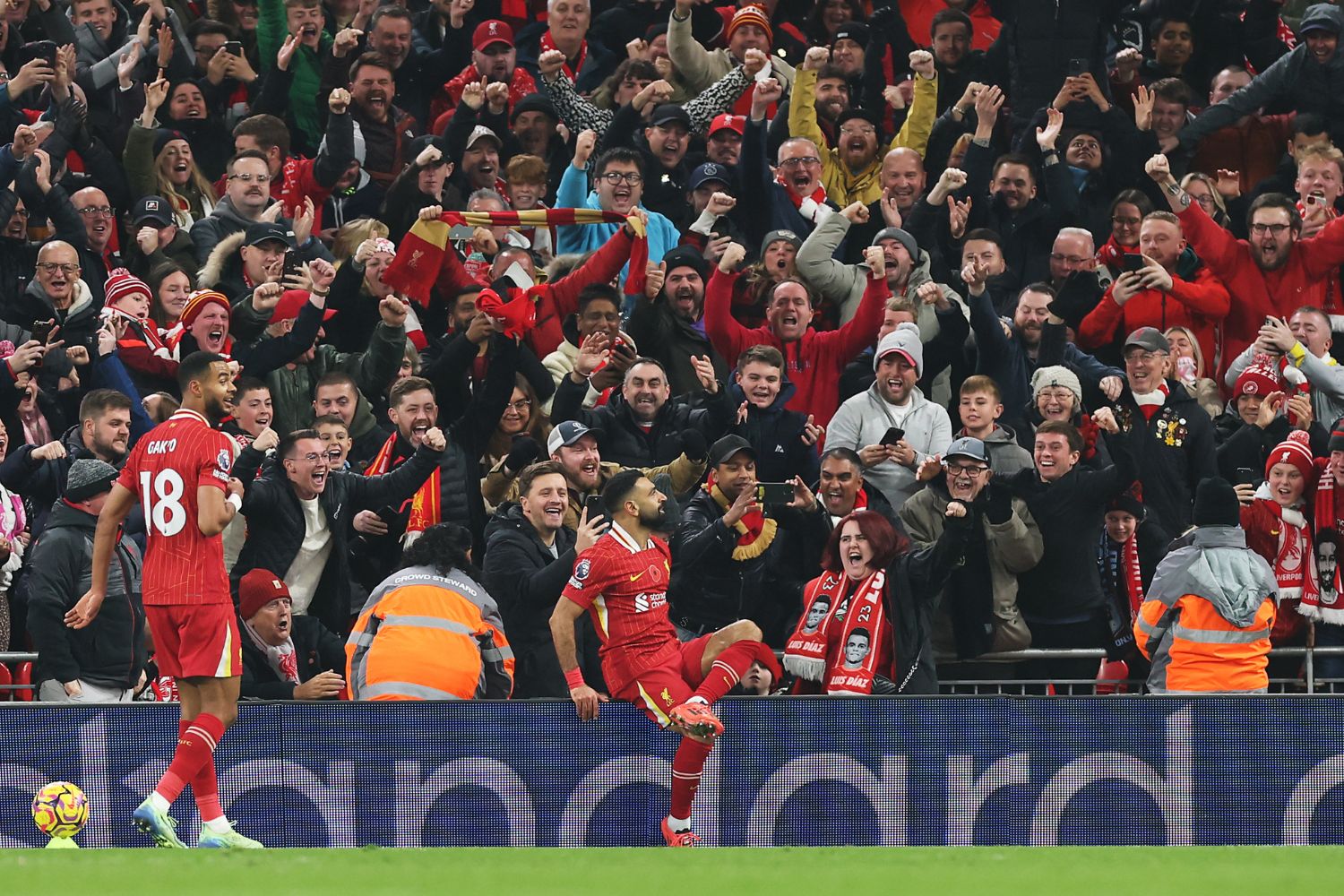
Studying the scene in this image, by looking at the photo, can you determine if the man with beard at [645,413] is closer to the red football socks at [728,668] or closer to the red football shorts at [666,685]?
the red football shorts at [666,685]

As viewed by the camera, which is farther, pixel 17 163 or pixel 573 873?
pixel 17 163

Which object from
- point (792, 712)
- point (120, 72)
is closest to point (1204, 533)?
point (792, 712)

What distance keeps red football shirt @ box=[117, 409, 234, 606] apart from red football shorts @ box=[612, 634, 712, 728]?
1.85 m

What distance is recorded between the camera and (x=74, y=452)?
1130cm

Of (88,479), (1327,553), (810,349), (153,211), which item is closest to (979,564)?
(1327,553)

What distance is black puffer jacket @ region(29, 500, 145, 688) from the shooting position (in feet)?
33.7

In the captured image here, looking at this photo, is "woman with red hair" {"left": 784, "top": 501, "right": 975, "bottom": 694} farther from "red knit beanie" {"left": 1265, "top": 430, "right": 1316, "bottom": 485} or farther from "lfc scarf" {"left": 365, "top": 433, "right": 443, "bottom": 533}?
"lfc scarf" {"left": 365, "top": 433, "right": 443, "bottom": 533}

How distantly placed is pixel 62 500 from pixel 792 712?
380cm

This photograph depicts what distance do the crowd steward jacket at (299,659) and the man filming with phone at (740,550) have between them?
1724mm

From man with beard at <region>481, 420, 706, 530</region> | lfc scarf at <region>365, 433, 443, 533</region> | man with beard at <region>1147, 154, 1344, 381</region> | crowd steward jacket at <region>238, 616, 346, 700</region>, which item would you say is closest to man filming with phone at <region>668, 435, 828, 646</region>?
man with beard at <region>481, 420, 706, 530</region>

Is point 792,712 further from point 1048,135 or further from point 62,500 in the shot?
point 1048,135

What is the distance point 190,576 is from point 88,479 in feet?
5.41

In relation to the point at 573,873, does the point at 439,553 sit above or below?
above

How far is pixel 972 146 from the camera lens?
14.0 m
